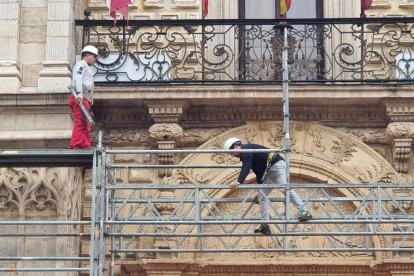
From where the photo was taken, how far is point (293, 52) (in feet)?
64.6

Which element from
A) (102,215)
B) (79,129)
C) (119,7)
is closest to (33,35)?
(119,7)

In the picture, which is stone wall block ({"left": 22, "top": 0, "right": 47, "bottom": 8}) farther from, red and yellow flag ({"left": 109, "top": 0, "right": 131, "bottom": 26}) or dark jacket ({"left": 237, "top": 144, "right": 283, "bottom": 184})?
dark jacket ({"left": 237, "top": 144, "right": 283, "bottom": 184})

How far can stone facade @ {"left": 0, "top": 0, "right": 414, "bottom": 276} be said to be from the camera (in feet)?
60.6

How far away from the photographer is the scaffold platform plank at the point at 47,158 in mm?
16844

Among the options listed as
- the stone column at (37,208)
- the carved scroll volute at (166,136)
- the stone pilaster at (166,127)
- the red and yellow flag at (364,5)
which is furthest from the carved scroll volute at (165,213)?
the red and yellow flag at (364,5)

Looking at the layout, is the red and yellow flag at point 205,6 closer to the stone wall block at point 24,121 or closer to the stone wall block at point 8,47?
the stone wall block at point 8,47

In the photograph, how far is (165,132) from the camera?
62.5ft

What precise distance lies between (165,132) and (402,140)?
331cm

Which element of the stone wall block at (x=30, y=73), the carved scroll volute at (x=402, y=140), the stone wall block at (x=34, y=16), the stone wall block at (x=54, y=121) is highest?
the stone wall block at (x=34, y=16)

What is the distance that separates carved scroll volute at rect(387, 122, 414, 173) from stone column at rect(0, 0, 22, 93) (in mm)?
5234

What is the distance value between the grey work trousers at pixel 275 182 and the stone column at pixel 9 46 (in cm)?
391

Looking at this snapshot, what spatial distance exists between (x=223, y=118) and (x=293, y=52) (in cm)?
143

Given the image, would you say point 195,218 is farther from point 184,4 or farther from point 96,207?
point 184,4

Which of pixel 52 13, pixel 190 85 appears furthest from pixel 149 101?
pixel 52 13
